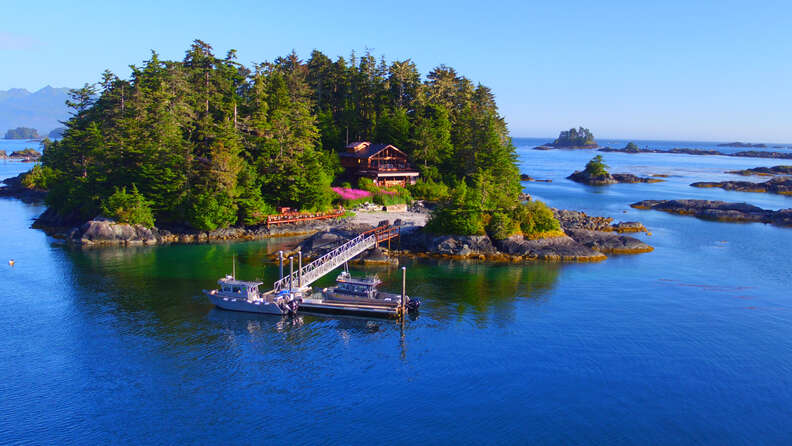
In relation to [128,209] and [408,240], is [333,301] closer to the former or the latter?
[408,240]

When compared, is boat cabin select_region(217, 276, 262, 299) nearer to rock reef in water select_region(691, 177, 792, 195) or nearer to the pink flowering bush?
the pink flowering bush

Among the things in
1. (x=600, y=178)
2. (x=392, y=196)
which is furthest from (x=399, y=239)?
(x=600, y=178)

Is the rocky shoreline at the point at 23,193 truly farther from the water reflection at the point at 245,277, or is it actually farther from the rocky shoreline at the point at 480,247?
the rocky shoreline at the point at 480,247

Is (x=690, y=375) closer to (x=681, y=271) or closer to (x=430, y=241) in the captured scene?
(x=681, y=271)

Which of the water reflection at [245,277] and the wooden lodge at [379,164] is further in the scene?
the wooden lodge at [379,164]

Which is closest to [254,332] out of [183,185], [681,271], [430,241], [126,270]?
[126,270]

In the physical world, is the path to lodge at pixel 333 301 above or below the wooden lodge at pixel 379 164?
below

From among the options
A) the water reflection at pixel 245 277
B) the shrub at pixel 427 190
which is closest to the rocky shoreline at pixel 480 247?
the water reflection at pixel 245 277
